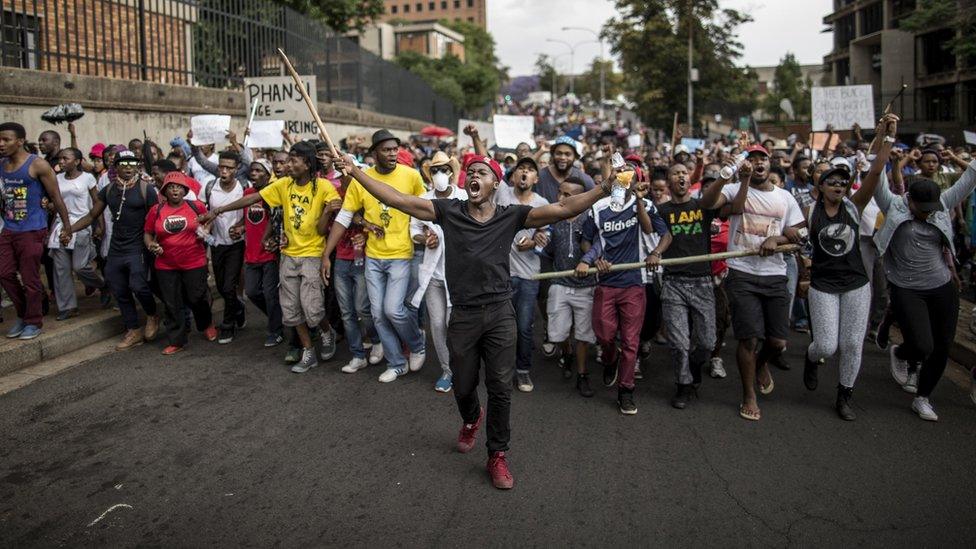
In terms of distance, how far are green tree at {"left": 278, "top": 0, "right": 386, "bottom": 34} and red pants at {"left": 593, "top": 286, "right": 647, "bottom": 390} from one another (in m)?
22.6

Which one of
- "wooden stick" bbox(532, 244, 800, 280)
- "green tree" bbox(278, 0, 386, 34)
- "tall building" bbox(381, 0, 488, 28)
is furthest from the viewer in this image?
"tall building" bbox(381, 0, 488, 28)

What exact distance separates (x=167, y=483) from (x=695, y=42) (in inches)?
1130

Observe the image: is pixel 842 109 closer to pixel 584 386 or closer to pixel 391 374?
pixel 584 386


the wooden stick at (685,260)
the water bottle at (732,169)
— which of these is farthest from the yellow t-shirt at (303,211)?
the water bottle at (732,169)

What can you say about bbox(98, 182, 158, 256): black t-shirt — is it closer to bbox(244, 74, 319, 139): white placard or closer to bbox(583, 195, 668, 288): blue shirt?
bbox(244, 74, 319, 139): white placard

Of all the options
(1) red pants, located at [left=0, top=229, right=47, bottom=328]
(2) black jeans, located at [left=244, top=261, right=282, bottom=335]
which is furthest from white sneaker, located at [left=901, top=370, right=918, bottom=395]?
(1) red pants, located at [left=0, top=229, right=47, bottom=328]

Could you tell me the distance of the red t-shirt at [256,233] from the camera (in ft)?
23.8

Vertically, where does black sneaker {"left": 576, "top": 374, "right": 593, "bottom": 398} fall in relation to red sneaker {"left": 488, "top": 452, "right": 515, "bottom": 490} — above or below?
above

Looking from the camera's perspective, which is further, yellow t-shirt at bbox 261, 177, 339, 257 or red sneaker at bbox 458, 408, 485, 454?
yellow t-shirt at bbox 261, 177, 339, 257

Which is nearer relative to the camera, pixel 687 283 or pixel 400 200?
pixel 400 200

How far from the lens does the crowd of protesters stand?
15.4 ft

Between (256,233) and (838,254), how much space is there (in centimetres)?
522

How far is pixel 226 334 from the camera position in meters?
7.74

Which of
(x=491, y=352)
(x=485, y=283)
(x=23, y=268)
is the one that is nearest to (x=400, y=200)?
(x=485, y=283)
